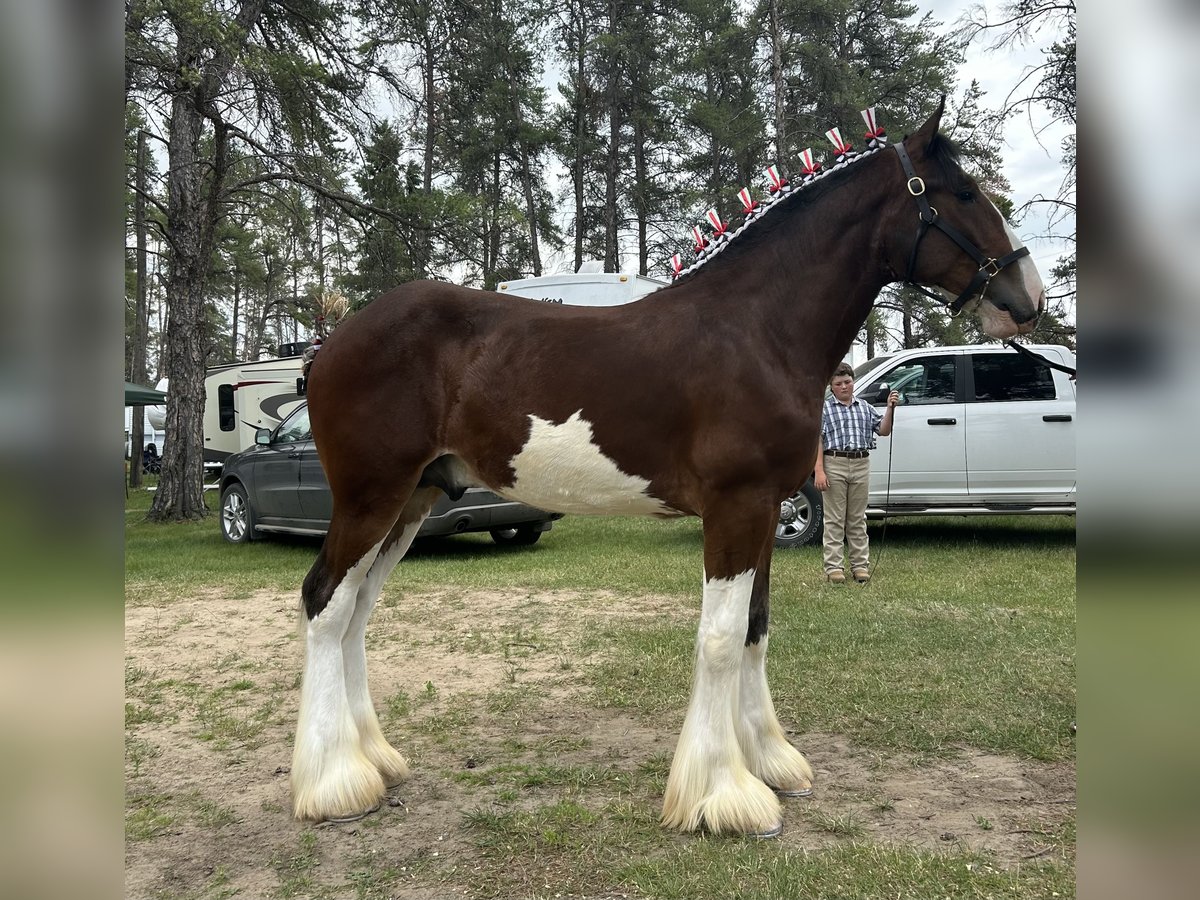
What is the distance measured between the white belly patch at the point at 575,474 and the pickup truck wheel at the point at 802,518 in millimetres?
6246

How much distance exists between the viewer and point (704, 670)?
9.05 feet

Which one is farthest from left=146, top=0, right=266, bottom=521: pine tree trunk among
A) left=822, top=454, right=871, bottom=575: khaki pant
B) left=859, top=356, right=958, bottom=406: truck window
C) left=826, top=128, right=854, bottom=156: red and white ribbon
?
left=826, top=128, right=854, bottom=156: red and white ribbon

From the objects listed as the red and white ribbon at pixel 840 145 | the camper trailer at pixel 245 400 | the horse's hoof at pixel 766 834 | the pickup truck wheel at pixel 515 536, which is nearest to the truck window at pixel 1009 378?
the pickup truck wheel at pixel 515 536

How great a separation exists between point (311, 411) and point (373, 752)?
1443 millimetres

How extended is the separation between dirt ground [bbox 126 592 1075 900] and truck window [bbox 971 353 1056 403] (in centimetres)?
596

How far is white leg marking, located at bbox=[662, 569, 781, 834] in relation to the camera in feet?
8.81

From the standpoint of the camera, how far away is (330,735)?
296 centimetres

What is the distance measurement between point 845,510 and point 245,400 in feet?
43.1

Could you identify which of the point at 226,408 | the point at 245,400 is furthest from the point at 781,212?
the point at 226,408

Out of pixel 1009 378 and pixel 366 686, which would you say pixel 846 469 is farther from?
pixel 366 686

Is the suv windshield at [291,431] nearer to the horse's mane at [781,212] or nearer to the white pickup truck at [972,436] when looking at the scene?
the white pickup truck at [972,436]
